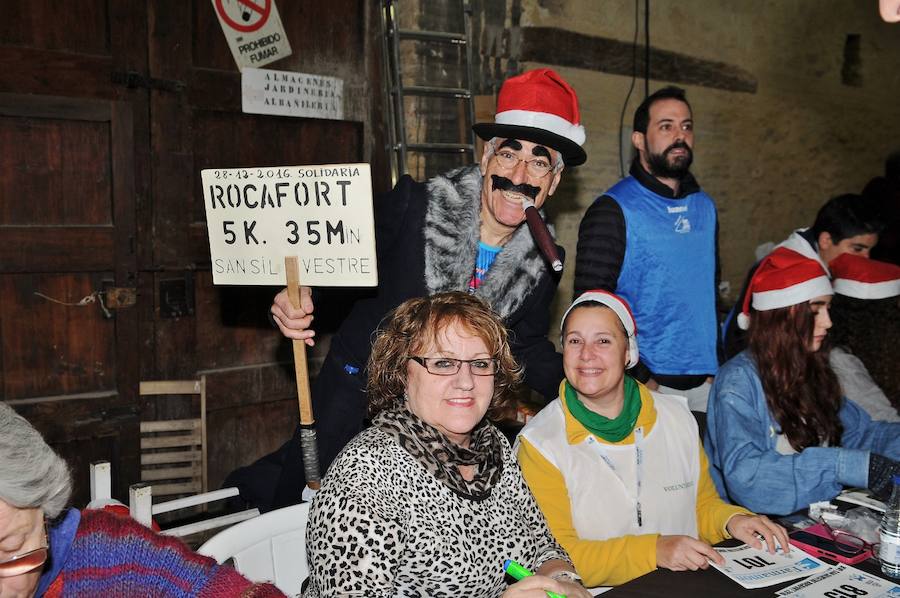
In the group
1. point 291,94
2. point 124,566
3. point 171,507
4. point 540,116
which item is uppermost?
point 291,94

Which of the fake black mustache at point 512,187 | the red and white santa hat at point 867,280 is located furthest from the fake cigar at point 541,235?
the red and white santa hat at point 867,280

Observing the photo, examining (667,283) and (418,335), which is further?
(667,283)

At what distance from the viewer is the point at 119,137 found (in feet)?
12.3

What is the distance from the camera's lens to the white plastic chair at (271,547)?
2135 millimetres

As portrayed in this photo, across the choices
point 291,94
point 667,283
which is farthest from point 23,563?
point 291,94

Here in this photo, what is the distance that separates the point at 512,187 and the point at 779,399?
1.22 metres

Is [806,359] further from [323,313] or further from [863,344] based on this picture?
[323,313]

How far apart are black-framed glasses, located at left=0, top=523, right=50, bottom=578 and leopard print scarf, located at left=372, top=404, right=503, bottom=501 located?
79 cm

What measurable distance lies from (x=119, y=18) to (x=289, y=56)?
0.84 m

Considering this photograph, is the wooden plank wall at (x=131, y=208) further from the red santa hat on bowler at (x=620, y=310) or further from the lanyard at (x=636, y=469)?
the lanyard at (x=636, y=469)

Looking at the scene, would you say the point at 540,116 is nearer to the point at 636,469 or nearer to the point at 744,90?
the point at 636,469

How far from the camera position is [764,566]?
83.2 inches

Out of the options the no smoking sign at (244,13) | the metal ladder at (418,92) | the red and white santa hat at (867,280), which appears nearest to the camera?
the red and white santa hat at (867,280)

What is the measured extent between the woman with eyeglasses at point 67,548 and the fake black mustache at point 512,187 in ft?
4.74
